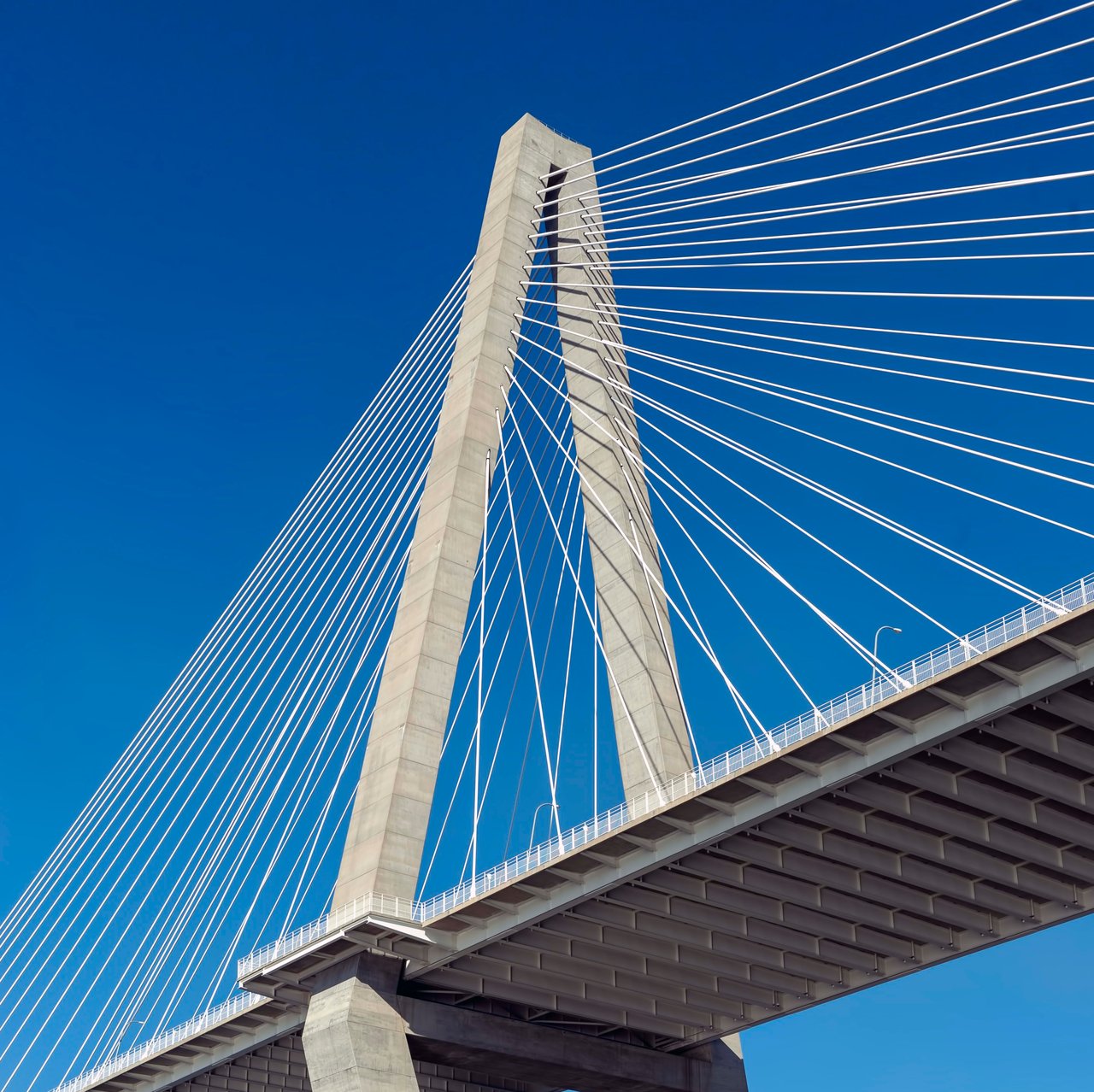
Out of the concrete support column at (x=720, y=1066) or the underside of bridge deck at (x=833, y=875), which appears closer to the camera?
the underside of bridge deck at (x=833, y=875)

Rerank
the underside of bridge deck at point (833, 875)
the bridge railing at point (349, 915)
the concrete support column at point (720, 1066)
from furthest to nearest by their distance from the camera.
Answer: the concrete support column at point (720, 1066), the bridge railing at point (349, 915), the underside of bridge deck at point (833, 875)

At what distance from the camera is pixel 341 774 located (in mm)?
32938

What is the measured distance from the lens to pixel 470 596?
33.2 metres

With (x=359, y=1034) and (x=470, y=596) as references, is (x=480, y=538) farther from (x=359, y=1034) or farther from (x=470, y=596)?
(x=359, y=1034)

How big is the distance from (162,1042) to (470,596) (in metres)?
16.4

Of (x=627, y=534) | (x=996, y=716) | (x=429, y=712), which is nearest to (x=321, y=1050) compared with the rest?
(x=429, y=712)

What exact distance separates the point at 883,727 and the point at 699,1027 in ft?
48.7

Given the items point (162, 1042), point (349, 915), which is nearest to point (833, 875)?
point (349, 915)

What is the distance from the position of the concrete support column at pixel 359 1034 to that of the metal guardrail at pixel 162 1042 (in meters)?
3.65

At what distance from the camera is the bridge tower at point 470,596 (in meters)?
30.1

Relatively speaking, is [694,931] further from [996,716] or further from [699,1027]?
[996,716]

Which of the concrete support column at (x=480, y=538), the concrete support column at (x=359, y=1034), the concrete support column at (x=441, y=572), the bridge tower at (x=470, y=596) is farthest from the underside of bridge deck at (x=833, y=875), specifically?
the concrete support column at (x=480, y=538)

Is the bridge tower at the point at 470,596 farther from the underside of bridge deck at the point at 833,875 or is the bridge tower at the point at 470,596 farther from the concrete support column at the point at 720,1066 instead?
the underside of bridge deck at the point at 833,875

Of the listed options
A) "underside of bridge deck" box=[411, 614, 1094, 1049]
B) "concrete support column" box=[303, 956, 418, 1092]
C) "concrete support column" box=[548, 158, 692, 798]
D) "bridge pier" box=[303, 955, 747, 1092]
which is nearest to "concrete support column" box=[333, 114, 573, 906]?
"concrete support column" box=[548, 158, 692, 798]
